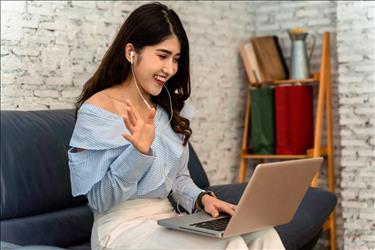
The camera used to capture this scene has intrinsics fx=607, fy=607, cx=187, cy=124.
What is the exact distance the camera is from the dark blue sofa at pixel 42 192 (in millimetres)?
2531

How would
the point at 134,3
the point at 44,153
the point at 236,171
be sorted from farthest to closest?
the point at 236,171, the point at 134,3, the point at 44,153

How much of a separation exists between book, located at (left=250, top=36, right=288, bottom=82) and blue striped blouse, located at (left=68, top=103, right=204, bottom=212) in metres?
2.69

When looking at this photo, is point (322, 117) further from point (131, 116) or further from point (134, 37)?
point (131, 116)

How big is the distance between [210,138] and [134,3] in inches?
48.1

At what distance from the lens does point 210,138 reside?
15.1ft

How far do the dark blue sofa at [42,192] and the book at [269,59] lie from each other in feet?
6.14

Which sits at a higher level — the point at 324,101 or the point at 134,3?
the point at 134,3

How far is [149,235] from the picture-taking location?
1851mm

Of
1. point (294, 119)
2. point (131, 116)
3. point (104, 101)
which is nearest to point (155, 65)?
point (104, 101)

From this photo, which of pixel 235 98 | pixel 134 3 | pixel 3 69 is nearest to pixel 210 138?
pixel 235 98

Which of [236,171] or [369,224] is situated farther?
[236,171]

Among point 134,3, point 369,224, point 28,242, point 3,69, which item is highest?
point 134,3

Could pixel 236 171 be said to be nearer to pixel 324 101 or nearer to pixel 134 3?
pixel 324 101

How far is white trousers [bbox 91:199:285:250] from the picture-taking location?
1.81 meters
